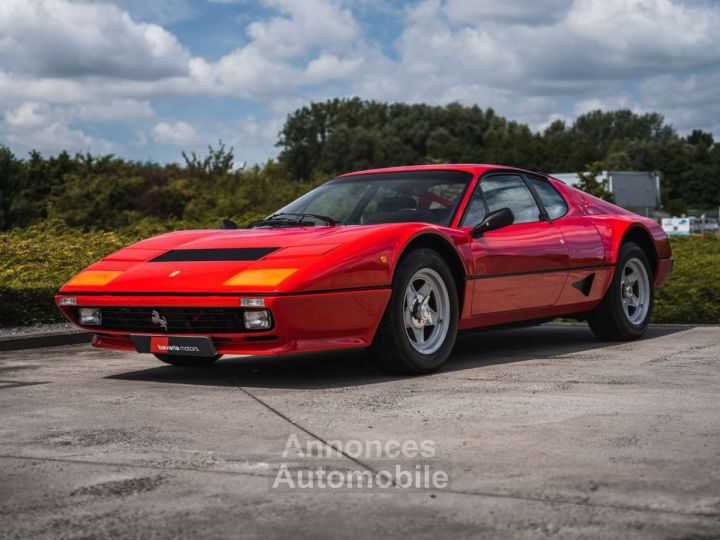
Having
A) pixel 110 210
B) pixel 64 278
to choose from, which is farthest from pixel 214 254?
pixel 110 210

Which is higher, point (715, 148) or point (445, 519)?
point (715, 148)

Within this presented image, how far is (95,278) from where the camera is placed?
618cm

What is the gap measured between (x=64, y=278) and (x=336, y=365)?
413cm

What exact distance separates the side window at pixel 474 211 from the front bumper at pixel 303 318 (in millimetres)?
1119

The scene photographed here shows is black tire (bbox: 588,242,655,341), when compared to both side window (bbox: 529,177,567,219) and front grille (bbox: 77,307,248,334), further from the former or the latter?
front grille (bbox: 77,307,248,334)

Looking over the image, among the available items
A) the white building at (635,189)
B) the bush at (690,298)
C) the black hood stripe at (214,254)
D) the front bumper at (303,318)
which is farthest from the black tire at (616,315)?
the white building at (635,189)

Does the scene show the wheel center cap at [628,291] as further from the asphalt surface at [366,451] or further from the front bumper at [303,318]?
the front bumper at [303,318]

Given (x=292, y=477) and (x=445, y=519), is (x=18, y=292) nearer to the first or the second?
(x=292, y=477)

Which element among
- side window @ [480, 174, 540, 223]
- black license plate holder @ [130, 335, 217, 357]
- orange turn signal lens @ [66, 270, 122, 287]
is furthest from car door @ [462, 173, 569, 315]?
orange turn signal lens @ [66, 270, 122, 287]

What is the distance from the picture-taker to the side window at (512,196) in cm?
712

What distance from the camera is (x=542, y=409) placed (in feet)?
15.7

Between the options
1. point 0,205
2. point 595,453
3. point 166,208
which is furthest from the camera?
point 166,208

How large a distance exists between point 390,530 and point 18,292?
674cm

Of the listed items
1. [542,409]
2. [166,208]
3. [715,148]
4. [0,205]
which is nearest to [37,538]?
[542,409]
